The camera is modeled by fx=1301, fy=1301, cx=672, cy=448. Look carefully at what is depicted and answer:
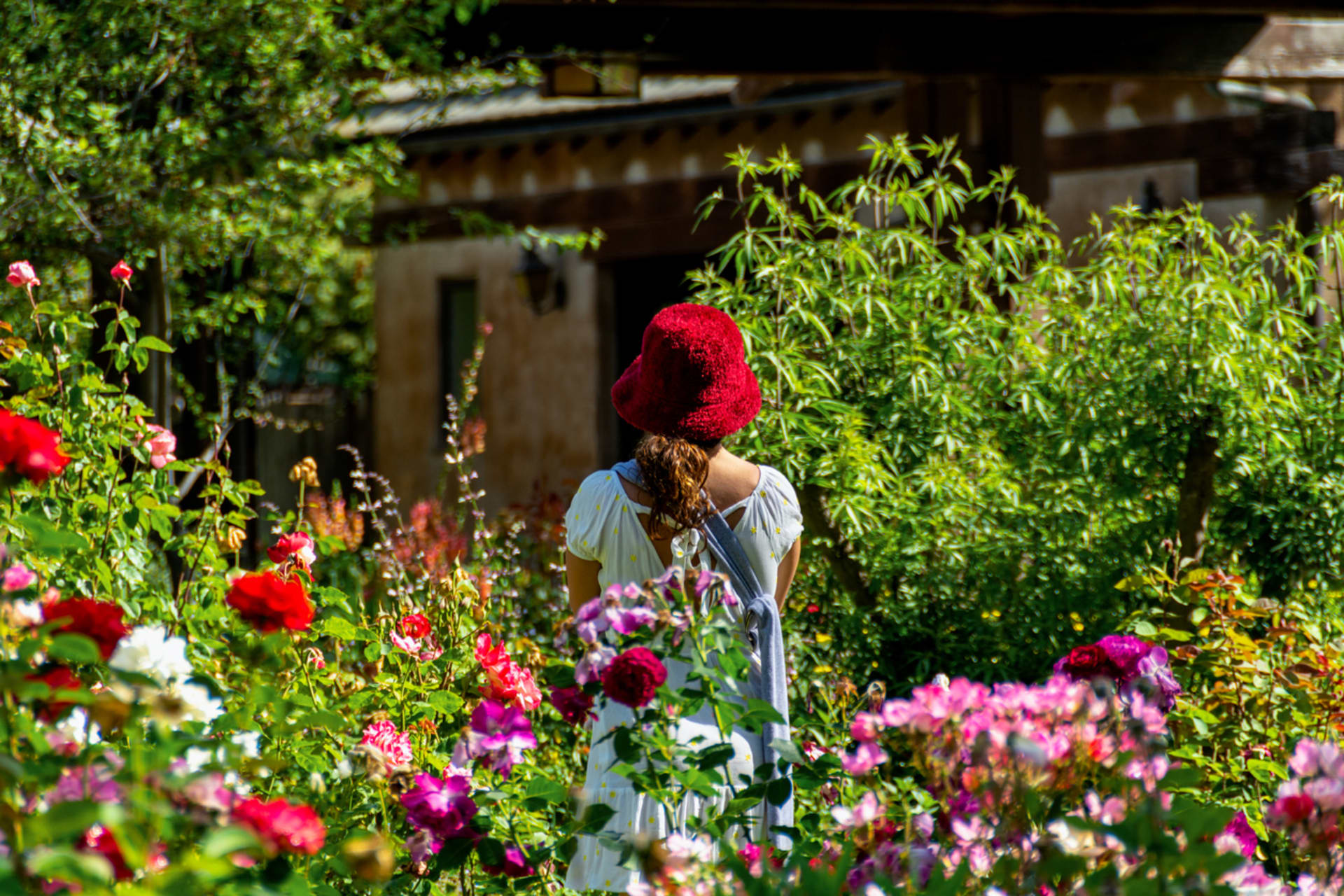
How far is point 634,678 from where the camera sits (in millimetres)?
1665

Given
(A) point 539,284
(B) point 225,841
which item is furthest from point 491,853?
(A) point 539,284

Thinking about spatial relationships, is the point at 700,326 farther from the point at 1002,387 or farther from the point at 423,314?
the point at 423,314

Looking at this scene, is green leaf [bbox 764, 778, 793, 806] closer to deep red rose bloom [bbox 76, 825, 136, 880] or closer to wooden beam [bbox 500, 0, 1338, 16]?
deep red rose bloom [bbox 76, 825, 136, 880]

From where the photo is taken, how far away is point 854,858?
187cm

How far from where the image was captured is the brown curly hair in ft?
7.47

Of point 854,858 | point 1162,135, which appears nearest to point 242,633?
point 854,858

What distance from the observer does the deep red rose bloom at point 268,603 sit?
1725mm

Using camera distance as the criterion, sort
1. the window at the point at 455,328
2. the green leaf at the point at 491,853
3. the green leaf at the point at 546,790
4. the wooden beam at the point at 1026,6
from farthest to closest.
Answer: the window at the point at 455,328 → the wooden beam at the point at 1026,6 → the green leaf at the point at 546,790 → the green leaf at the point at 491,853

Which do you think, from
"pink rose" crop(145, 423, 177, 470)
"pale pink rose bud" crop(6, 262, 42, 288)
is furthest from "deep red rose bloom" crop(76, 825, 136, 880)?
"pale pink rose bud" crop(6, 262, 42, 288)

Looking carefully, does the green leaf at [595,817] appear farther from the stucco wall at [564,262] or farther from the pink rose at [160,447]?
the stucco wall at [564,262]

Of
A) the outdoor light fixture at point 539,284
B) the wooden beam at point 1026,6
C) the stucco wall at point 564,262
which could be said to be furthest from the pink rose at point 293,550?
the outdoor light fixture at point 539,284

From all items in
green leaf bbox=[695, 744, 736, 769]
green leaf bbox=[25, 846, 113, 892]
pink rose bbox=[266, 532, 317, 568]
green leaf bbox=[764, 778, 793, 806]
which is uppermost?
pink rose bbox=[266, 532, 317, 568]

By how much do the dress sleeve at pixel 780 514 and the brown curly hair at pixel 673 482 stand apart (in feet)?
0.42

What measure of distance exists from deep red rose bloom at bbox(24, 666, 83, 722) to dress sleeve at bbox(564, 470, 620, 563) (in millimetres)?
1068
